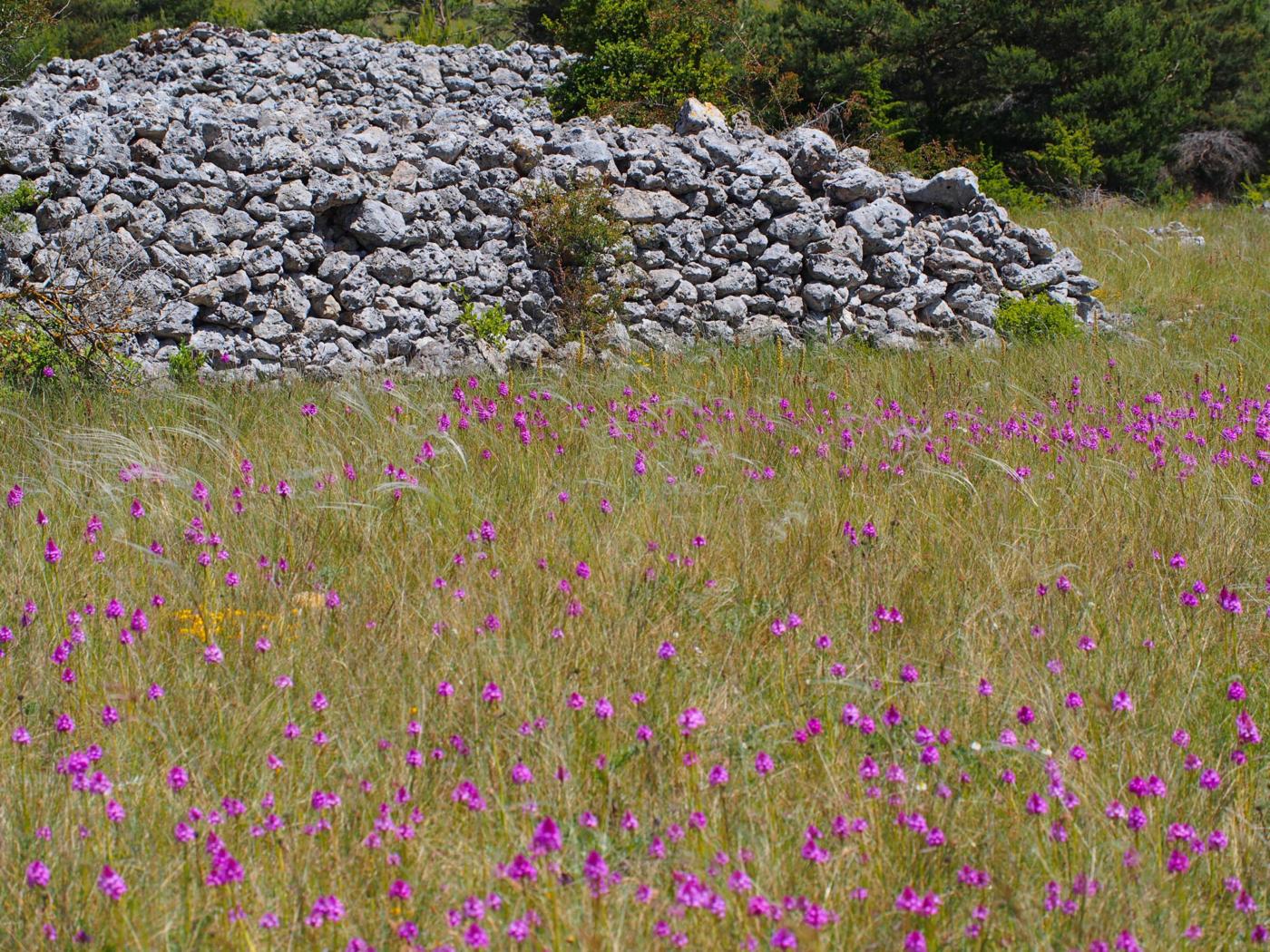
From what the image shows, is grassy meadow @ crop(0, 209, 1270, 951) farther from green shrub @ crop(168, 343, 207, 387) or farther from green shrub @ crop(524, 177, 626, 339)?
green shrub @ crop(524, 177, 626, 339)

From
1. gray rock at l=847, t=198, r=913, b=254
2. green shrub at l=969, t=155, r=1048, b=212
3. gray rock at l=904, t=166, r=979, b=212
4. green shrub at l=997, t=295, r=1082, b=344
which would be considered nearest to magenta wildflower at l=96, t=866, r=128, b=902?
green shrub at l=997, t=295, r=1082, b=344

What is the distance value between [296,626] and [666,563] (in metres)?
1.14

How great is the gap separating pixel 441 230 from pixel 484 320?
31.1 inches

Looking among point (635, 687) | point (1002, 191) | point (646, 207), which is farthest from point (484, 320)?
point (1002, 191)

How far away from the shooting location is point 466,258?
8.36 meters

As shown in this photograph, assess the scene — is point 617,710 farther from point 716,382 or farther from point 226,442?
point 716,382

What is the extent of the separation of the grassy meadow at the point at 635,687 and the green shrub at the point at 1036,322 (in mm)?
3657

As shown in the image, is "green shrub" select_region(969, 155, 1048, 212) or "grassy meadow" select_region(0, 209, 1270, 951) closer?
"grassy meadow" select_region(0, 209, 1270, 951)

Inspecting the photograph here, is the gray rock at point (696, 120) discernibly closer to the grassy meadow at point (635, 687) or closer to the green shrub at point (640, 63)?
the green shrub at point (640, 63)

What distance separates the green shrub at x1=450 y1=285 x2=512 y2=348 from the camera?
812cm

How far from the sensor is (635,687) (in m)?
2.77

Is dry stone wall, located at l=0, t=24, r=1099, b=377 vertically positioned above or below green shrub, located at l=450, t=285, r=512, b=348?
above

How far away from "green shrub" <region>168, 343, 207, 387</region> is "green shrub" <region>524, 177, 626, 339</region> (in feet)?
8.51

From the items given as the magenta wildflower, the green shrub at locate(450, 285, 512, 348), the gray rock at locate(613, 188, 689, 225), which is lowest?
the green shrub at locate(450, 285, 512, 348)
